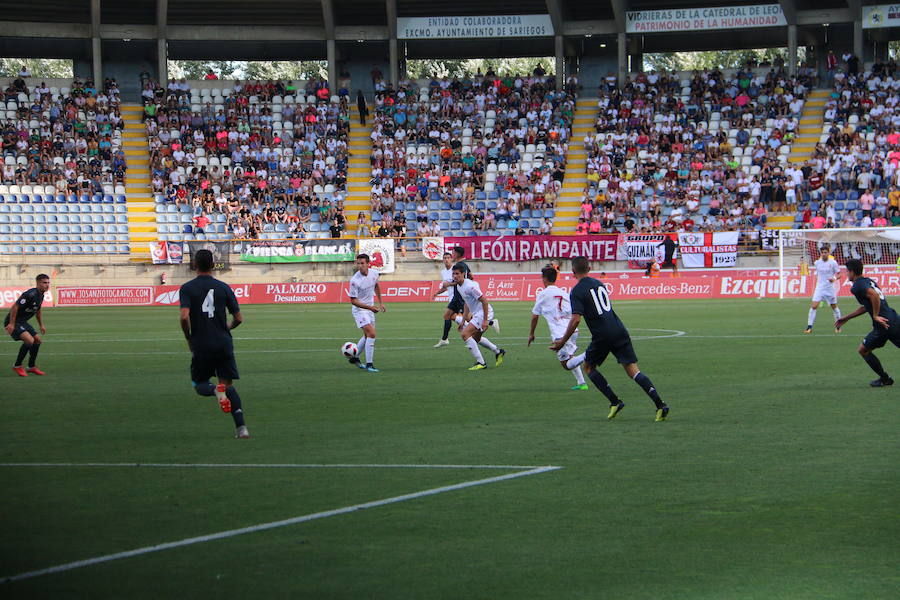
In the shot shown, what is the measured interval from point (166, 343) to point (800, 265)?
24.6 meters

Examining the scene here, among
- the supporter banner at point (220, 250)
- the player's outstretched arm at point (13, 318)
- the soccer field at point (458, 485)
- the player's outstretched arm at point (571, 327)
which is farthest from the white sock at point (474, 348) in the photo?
the supporter banner at point (220, 250)

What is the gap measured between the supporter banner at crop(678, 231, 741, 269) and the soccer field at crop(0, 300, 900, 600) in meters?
25.4

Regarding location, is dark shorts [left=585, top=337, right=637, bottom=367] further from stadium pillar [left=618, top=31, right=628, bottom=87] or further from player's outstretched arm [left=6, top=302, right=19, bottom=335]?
stadium pillar [left=618, top=31, right=628, bottom=87]

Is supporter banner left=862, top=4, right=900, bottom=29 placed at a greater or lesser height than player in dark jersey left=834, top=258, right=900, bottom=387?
greater

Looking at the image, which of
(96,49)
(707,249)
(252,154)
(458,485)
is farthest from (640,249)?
(458,485)

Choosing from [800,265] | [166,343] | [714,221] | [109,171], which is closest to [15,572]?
[166,343]

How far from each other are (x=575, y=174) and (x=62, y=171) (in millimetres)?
23304

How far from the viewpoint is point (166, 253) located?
46438mm

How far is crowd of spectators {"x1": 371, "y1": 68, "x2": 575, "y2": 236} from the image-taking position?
159ft

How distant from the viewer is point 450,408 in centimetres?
1407

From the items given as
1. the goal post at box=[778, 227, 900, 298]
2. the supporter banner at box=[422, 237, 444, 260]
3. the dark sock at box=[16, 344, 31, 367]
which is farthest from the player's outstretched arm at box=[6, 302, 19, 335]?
the supporter banner at box=[422, 237, 444, 260]

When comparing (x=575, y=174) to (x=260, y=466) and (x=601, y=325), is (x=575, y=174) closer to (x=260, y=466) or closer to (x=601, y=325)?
(x=601, y=325)

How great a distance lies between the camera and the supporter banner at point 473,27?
179ft

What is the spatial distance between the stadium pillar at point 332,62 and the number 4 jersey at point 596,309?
4436cm
